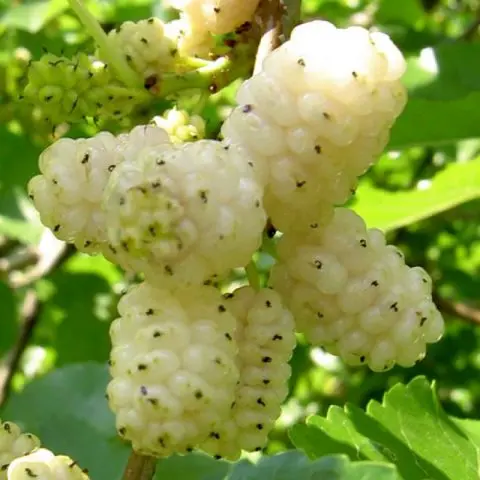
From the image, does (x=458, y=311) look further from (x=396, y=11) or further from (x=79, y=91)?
(x=79, y=91)

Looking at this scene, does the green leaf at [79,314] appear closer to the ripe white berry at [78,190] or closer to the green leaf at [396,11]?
the green leaf at [396,11]

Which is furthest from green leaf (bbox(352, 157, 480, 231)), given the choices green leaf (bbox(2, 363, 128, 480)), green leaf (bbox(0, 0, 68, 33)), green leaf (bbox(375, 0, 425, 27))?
green leaf (bbox(375, 0, 425, 27))

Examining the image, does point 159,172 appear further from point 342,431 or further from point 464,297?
point 464,297

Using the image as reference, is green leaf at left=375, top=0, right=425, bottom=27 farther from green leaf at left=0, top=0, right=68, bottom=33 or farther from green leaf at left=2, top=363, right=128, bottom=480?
green leaf at left=2, top=363, right=128, bottom=480

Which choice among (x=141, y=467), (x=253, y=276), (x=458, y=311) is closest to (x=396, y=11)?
(x=458, y=311)

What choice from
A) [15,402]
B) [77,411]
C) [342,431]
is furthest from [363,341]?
[15,402]
